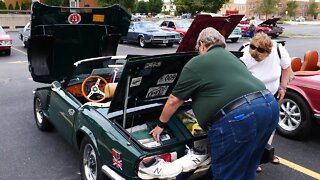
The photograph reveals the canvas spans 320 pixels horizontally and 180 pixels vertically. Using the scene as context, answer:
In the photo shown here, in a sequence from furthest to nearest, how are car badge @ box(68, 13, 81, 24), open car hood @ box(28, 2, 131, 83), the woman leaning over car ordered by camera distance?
car badge @ box(68, 13, 81, 24)
open car hood @ box(28, 2, 131, 83)
the woman leaning over car

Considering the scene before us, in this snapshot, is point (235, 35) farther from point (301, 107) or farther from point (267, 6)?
point (267, 6)

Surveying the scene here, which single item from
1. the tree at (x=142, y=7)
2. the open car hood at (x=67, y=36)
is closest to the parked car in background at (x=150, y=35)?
the open car hood at (x=67, y=36)

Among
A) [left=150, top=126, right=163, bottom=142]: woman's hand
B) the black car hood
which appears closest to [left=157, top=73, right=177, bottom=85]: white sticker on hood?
the black car hood

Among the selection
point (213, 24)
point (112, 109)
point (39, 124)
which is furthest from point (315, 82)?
point (39, 124)

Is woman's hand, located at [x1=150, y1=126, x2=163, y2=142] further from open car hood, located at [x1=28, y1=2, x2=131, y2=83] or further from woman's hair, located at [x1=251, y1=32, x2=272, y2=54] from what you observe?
open car hood, located at [x1=28, y1=2, x2=131, y2=83]

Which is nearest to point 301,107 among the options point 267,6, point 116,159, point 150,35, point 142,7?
point 116,159

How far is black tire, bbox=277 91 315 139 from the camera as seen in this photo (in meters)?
5.00

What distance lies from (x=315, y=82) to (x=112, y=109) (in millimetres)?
3068

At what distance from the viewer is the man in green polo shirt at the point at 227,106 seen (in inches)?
105

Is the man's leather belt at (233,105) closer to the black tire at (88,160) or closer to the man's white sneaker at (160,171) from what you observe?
the man's white sneaker at (160,171)

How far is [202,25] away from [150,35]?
14.0 meters

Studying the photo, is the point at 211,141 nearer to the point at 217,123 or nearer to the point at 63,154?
the point at 217,123

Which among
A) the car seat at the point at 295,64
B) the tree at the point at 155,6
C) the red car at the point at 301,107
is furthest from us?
the tree at the point at 155,6

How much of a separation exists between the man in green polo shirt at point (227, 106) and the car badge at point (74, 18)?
134 inches
